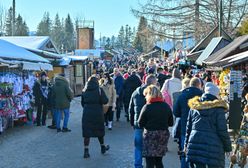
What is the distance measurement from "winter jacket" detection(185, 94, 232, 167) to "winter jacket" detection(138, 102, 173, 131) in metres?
1.15

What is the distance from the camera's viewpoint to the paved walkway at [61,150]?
9641mm

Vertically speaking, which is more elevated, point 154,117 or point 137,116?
point 154,117

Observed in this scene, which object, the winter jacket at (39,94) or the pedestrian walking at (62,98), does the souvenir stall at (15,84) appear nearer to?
the winter jacket at (39,94)

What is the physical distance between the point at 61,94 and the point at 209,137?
27.7 feet

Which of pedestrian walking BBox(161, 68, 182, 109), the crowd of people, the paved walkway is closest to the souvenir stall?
the paved walkway

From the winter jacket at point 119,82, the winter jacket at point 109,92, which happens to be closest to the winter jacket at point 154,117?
the winter jacket at point 109,92

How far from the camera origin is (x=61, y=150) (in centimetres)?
1120

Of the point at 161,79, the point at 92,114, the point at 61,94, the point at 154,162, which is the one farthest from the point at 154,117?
the point at 161,79

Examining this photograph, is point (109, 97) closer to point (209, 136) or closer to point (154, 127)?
point (154, 127)

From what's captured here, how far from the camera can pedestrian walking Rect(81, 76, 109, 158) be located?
33.6 feet

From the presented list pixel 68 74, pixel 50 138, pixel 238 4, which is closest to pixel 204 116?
pixel 50 138

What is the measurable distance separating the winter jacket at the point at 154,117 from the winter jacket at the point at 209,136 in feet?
3.77

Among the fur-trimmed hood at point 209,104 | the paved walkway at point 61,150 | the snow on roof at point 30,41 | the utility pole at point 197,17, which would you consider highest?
the utility pole at point 197,17

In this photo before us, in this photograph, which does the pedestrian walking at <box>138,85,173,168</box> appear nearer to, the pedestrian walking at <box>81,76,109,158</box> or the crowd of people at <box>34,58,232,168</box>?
the crowd of people at <box>34,58,232,168</box>
